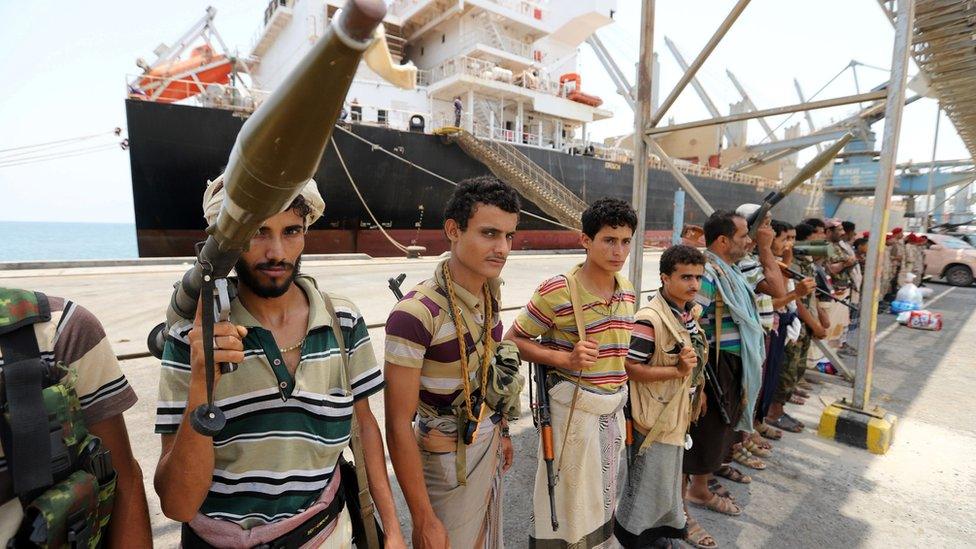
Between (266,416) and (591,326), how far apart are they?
1.41 meters

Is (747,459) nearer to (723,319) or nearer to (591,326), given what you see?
(723,319)

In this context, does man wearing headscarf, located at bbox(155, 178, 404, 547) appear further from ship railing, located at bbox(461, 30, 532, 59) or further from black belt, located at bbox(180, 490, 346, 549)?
ship railing, located at bbox(461, 30, 532, 59)

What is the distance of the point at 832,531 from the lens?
246 cm

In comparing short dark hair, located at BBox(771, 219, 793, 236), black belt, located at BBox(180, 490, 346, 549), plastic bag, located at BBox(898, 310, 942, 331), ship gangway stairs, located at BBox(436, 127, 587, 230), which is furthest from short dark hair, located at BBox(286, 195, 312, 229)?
ship gangway stairs, located at BBox(436, 127, 587, 230)

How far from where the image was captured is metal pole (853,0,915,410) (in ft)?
10.2

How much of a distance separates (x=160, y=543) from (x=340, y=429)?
5.72ft

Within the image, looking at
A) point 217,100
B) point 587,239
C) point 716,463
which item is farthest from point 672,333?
point 217,100

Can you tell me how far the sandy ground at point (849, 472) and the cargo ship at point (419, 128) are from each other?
28.3 feet

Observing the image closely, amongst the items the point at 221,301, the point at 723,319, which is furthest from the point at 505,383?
the point at 723,319

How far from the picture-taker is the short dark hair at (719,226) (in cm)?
279

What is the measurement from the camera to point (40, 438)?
3.03 feet

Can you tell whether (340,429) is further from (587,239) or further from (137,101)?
(137,101)

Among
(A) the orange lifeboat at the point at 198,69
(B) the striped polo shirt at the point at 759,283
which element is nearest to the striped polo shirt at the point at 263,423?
(B) the striped polo shirt at the point at 759,283

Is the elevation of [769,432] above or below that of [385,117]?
below
